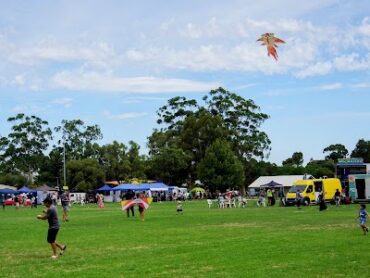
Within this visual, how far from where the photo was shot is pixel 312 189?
51625 millimetres

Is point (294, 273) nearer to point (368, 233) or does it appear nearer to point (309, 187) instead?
point (368, 233)

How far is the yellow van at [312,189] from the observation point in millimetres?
50628

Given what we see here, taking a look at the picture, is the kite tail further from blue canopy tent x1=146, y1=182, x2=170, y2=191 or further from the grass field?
blue canopy tent x1=146, y1=182, x2=170, y2=191

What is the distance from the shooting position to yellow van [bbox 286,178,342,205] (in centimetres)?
5063

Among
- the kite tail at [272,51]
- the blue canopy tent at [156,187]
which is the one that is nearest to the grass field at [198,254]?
the kite tail at [272,51]

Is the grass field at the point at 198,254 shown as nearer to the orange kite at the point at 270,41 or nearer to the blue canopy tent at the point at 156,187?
the orange kite at the point at 270,41

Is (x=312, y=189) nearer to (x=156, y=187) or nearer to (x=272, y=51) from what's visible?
(x=272, y=51)

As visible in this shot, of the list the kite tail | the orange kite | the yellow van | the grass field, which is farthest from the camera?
the yellow van

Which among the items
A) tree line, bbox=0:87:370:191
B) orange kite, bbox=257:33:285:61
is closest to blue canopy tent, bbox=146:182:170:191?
tree line, bbox=0:87:370:191

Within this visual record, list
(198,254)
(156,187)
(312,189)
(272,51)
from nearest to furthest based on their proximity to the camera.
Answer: (198,254)
(272,51)
(312,189)
(156,187)

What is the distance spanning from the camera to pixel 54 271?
13.1 meters

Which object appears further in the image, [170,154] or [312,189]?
[170,154]

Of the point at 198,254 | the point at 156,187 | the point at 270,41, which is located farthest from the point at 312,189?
the point at 198,254

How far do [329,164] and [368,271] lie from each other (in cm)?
12244
